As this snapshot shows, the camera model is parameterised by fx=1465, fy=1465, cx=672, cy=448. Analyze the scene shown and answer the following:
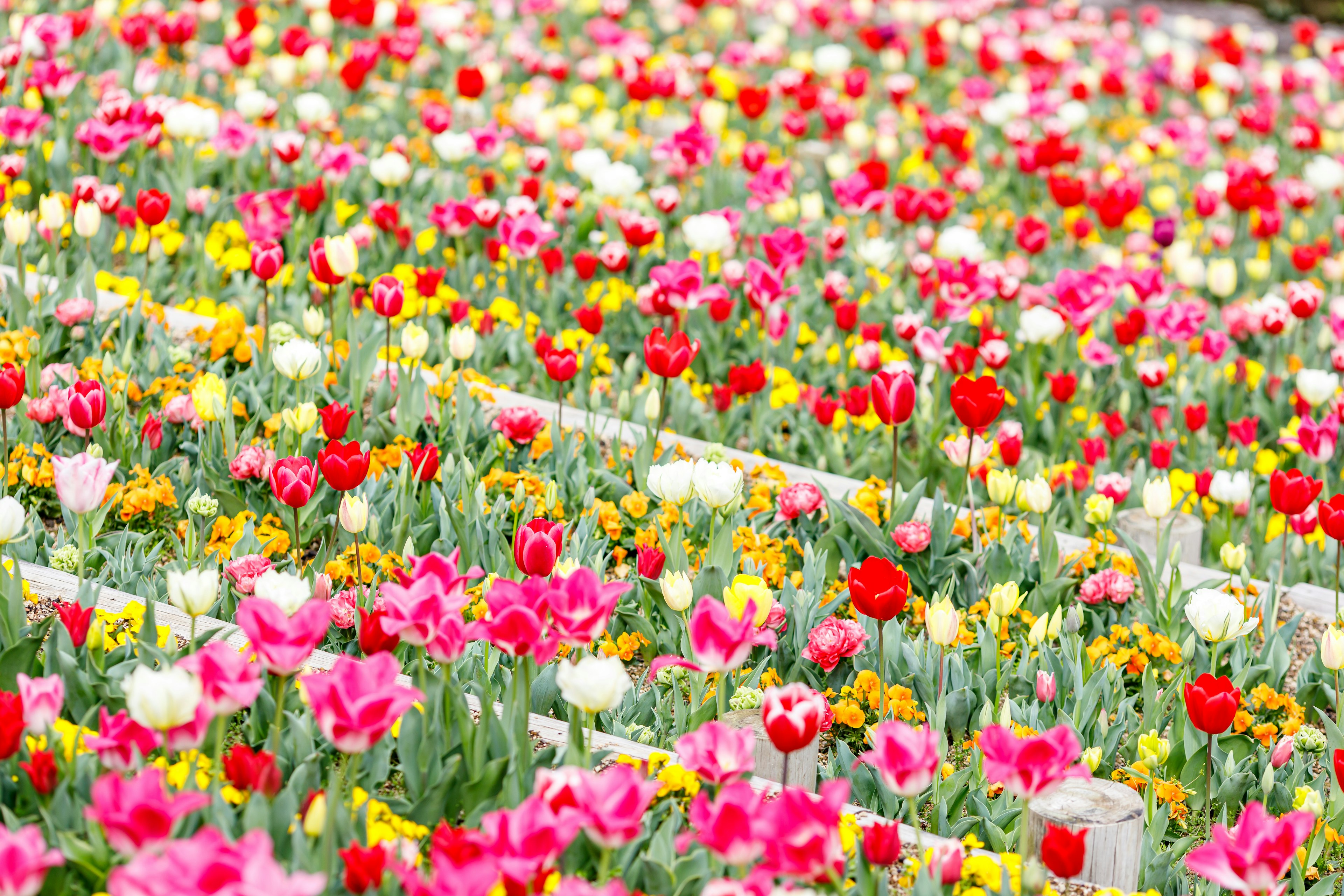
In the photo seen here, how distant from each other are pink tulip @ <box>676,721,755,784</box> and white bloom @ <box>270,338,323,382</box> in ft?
5.82

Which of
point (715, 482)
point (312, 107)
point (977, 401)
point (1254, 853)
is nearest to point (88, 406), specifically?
point (715, 482)

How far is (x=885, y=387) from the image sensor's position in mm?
3510

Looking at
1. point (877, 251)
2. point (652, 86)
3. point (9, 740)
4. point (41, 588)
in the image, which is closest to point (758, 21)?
point (652, 86)

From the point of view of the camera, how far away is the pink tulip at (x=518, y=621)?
2234 mm

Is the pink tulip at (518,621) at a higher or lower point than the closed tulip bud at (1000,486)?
higher

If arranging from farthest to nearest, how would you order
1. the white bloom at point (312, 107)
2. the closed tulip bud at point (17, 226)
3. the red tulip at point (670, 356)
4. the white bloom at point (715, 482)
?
1. the white bloom at point (312, 107)
2. the closed tulip bud at point (17, 226)
3. the red tulip at point (670, 356)
4. the white bloom at point (715, 482)

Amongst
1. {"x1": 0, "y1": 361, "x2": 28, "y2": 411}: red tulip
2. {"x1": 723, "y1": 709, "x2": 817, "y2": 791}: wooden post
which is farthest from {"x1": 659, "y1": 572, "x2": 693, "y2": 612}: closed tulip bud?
{"x1": 0, "y1": 361, "x2": 28, "y2": 411}: red tulip

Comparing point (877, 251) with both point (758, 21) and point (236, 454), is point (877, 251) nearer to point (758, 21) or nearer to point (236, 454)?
point (236, 454)

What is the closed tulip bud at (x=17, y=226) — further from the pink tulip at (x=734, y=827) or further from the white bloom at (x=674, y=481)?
the pink tulip at (x=734, y=827)

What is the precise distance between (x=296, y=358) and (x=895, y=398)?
1455 mm

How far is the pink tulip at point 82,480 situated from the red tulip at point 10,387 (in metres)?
0.48

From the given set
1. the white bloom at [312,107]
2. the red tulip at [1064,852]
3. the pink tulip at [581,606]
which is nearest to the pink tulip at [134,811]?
the pink tulip at [581,606]

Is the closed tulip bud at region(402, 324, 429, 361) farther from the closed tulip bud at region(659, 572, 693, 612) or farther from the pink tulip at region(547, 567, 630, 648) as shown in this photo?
the pink tulip at region(547, 567, 630, 648)

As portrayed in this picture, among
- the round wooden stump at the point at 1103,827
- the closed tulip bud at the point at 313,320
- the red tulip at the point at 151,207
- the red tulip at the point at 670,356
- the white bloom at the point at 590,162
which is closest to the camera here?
the round wooden stump at the point at 1103,827
